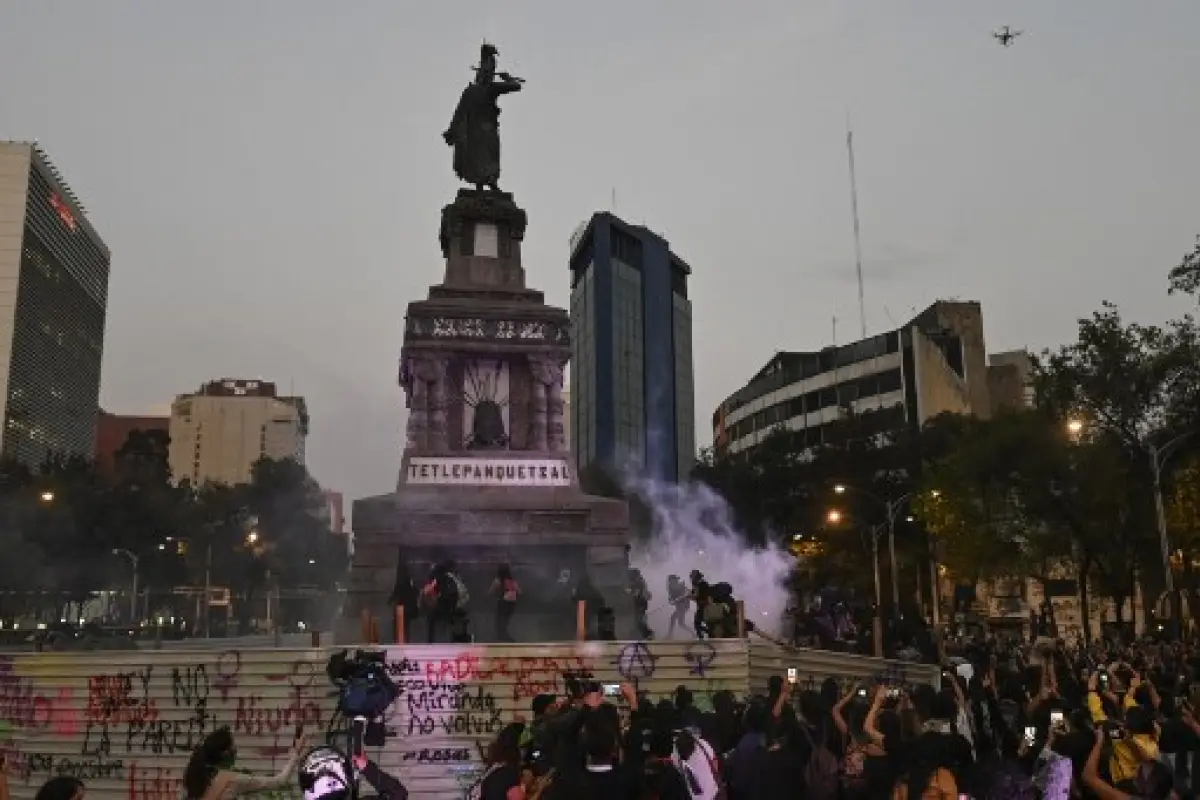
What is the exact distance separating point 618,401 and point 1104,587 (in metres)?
79.5

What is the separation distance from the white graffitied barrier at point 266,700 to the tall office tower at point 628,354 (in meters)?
97.2

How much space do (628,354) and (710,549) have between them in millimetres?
63625

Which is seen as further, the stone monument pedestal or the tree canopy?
the tree canopy

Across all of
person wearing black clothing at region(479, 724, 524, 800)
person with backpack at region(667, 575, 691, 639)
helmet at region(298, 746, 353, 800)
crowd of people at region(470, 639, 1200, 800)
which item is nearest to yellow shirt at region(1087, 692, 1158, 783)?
crowd of people at region(470, 639, 1200, 800)

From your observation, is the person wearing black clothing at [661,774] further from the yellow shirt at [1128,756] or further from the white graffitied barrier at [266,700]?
the white graffitied barrier at [266,700]

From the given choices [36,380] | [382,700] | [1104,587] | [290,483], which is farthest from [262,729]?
[36,380]

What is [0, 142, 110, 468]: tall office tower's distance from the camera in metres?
143

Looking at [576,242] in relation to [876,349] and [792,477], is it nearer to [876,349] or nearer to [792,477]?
[876,349]

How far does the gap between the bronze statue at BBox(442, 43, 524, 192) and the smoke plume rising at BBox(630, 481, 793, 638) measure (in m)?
22.9

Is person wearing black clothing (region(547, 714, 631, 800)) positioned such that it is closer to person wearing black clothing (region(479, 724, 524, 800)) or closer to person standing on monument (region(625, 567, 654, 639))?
person wearing black clothing (region(479, 724, 524, 800))

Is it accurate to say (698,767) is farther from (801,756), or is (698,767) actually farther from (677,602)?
(677,602)

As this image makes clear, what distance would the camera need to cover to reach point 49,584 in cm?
5997

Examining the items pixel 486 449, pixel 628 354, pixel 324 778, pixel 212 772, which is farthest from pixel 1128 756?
pixel 628 354

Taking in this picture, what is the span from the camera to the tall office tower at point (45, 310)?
470 feet
